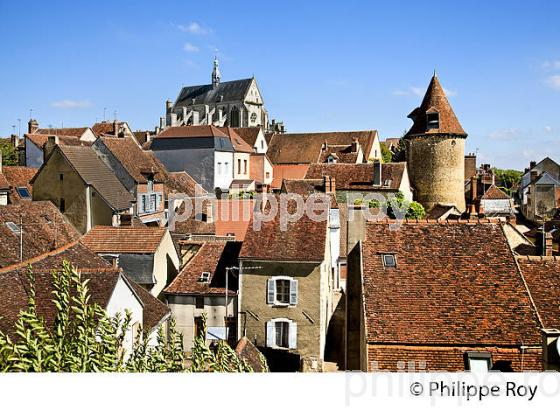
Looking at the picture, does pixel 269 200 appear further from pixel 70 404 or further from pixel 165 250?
pixel 70 404

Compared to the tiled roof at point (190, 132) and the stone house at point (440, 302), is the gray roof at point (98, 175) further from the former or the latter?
the tiled roof at point (190, 132)

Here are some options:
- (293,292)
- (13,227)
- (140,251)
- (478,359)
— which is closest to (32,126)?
(13,227)

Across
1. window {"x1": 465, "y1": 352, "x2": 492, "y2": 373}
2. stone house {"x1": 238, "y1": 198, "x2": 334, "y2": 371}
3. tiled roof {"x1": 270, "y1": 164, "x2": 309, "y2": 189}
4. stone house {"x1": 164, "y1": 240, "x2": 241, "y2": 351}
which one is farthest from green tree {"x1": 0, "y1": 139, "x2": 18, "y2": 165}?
window {"x1": 465, "y1": 352, "x2": 492, "y2": 373}

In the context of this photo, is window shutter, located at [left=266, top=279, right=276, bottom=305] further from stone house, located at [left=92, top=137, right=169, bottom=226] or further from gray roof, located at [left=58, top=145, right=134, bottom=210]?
stone house, located at [left=92, top=137, right=169, bottom=226]

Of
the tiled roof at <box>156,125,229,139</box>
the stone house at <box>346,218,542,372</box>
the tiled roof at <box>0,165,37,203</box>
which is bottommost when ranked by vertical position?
the stone house at <box>346,218,542,372</box>

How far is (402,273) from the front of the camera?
31.4ft

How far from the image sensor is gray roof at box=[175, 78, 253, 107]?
70.3 metres

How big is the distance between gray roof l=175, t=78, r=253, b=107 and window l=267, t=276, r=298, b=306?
190 ft

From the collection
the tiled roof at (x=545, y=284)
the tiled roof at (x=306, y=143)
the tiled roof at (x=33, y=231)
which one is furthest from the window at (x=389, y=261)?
the tiled roof at (x=306, y=143)

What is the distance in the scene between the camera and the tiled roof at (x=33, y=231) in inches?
512

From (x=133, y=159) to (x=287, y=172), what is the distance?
65.8ft

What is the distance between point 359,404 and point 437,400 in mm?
367

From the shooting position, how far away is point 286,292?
13.1m

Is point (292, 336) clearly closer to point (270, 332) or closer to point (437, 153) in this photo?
point (270, 332)
